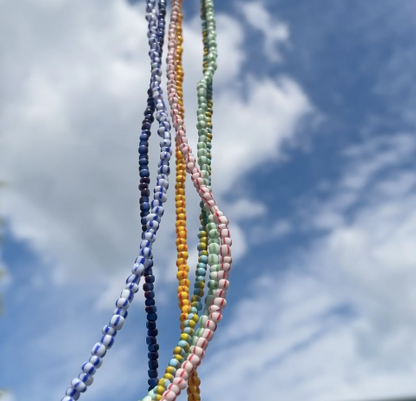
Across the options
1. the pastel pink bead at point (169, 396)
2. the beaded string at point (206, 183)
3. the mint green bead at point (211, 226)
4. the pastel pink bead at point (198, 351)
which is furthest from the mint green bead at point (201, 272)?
the pastel pink bead at point (169, 396)

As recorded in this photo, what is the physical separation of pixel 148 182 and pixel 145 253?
0.25 metres

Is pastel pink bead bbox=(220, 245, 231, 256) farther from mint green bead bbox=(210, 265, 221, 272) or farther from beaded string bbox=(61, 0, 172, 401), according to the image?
beaded string bbox=(61, 0, 172, 401)

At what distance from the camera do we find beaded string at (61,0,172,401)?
131 cm

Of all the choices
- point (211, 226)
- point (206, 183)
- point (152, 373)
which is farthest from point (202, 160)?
point (152, 373)

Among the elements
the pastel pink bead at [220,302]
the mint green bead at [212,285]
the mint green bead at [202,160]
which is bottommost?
the pastel pink bead at [220,302]

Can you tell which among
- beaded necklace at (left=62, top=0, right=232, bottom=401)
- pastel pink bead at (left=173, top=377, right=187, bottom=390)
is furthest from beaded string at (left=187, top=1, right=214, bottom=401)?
pastel pink bead at (left=173, top=377, right=187, bottom=390)

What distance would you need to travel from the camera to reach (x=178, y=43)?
194 cm

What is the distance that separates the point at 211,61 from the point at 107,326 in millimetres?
943

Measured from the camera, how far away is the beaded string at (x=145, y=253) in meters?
1.31

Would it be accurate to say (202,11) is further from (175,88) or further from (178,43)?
(175,88)

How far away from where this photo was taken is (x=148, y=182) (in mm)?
1651

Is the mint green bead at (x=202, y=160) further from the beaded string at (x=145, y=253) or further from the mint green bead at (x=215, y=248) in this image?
the mint green bead at (x=215, y=248)

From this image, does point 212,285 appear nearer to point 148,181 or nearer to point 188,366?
point 188,366

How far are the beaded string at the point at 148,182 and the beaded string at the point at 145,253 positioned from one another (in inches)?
1.1
